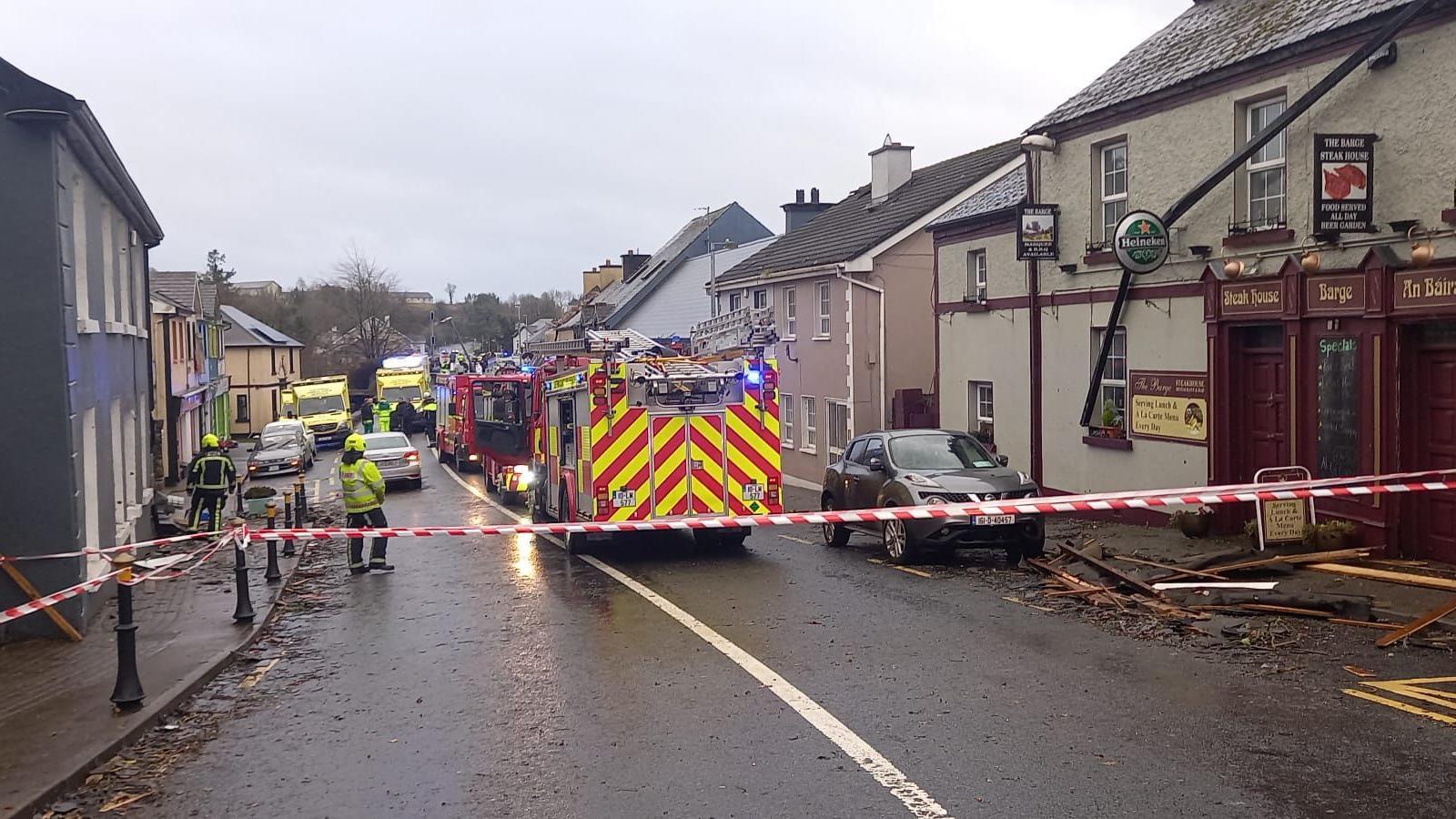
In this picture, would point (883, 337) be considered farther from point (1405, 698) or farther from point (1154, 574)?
point (1405, 698)

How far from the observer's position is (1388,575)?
35.5 feet

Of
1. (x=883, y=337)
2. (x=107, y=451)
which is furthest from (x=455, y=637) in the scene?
(x=883, y=337)

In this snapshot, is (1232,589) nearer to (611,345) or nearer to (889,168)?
(611,345)

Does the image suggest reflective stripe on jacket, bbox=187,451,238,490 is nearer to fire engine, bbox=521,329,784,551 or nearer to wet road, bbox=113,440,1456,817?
fire engine, bbox=521,329,784,551

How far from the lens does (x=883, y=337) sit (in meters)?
28.5

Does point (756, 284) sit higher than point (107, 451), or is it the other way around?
point (756, 284)

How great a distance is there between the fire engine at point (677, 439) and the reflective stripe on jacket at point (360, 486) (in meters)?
2.62

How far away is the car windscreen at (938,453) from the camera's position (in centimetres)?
1477

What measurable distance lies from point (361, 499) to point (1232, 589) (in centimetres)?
1038

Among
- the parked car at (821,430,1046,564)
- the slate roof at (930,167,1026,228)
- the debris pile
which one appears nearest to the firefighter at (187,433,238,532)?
the parked car at (821,430,1046,564)

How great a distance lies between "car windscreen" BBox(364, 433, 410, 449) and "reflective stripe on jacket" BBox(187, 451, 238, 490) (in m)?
11.7

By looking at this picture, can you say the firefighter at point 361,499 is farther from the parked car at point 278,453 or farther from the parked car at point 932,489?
the parked car at point 278,453

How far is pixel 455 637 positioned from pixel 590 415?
4.81 m

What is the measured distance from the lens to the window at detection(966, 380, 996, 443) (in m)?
21.8
